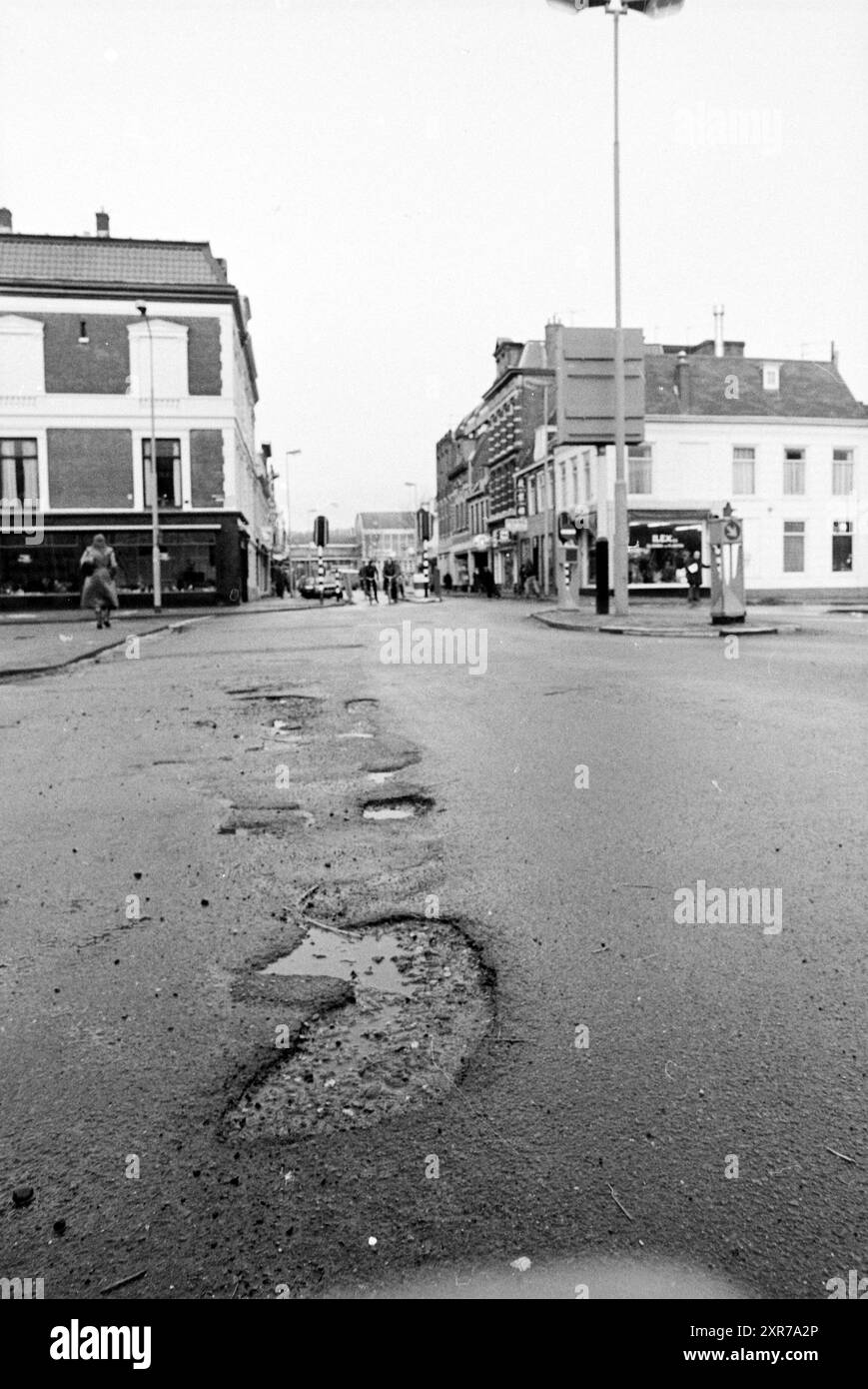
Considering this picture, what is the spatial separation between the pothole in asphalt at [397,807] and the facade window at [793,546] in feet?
141

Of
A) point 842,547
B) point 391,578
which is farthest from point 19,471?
point 842,547

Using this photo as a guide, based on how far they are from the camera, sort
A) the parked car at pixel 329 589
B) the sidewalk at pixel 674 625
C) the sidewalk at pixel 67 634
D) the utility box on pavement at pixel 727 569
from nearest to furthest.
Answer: the sidewalk at pixel 67 634 → the sidewalk at pixel 674 625 → the utility box on pavement at pixel 727 569 → the parked car at pixel 329 589

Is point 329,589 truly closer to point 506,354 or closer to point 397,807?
point 506,354

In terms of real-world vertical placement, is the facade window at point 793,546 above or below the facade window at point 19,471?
below

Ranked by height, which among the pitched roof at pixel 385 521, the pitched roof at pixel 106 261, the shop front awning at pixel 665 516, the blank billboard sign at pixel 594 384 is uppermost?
the pitched roof at pixel 385 521

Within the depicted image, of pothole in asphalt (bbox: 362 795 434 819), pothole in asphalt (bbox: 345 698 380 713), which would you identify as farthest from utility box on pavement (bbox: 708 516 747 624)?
pothole in asphalt (bbox: 362 795 434 819)

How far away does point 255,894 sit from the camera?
4.53m

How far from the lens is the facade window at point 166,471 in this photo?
4091 centimetres

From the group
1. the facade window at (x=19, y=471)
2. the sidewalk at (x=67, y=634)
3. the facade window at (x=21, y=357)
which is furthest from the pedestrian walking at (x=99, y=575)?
the facade window at (x=21, y=357)

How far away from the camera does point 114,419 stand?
40844mm

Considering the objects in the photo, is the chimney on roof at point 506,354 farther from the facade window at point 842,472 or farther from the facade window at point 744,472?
the facade window at point 842,472

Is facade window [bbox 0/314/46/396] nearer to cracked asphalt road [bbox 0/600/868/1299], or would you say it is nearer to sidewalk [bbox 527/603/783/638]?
sidewalk [bbox 527/603/783/638]
